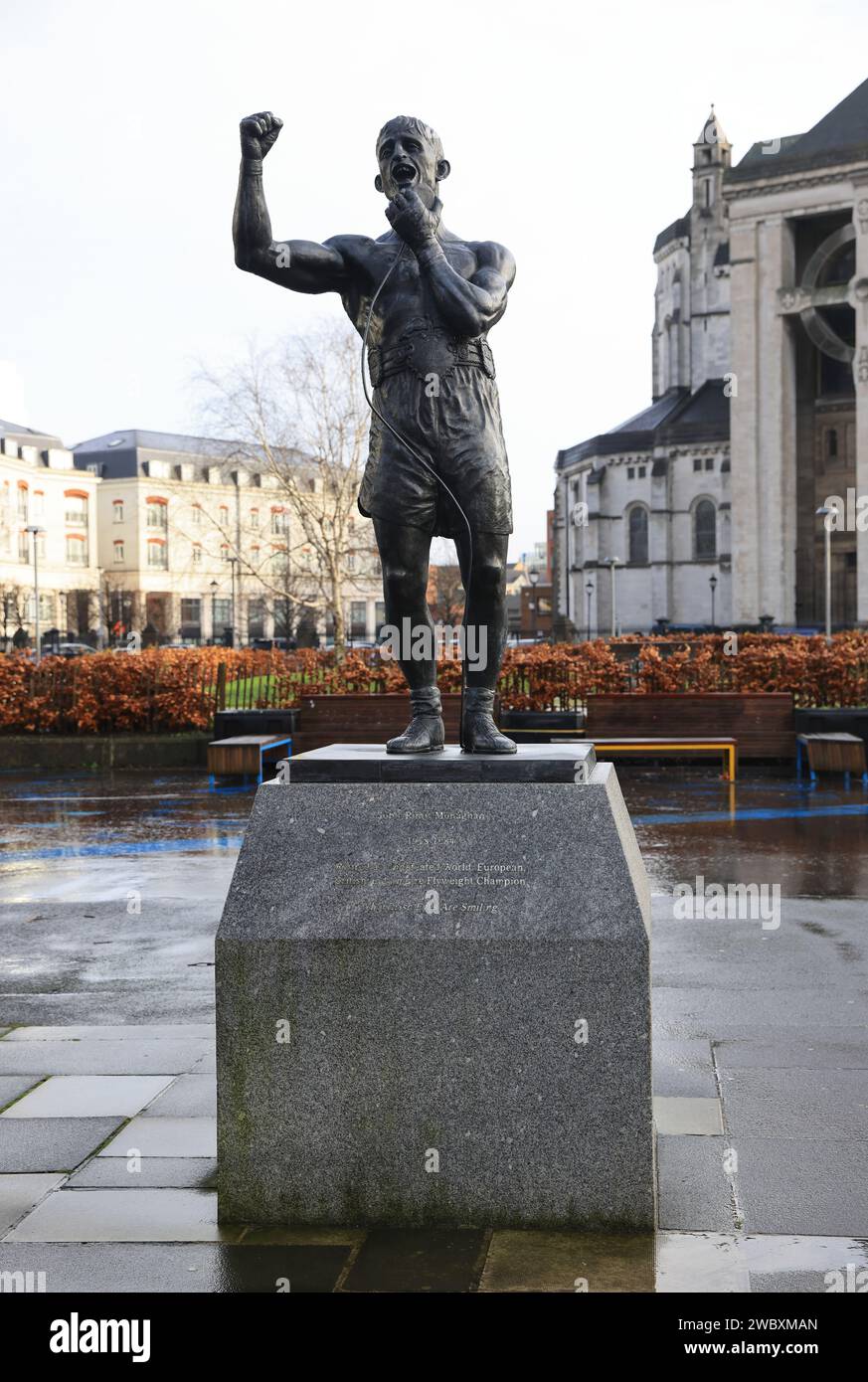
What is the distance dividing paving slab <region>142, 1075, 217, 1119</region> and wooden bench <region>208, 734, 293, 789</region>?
1141 centimetres

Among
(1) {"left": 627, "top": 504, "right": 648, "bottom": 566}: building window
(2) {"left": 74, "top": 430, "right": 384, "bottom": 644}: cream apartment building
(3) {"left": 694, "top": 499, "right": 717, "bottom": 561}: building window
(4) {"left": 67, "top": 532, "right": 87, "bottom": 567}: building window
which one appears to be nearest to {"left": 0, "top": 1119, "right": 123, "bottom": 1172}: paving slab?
(3) {"left": 694, "top": 499, "right": 717, "bottom": 561}: building window

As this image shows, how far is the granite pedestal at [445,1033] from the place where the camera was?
4137 millimetres

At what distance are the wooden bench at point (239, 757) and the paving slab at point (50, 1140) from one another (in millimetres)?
11824

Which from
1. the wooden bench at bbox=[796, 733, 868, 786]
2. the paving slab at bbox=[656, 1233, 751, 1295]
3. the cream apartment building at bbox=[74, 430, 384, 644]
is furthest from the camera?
the cream apartment building at bbox=[74, 430, 384, 644]

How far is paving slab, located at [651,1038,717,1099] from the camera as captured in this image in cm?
534

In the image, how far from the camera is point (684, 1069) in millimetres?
5617

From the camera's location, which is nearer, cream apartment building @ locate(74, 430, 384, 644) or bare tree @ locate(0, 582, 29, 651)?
bare tree @ locate(0, 582, 29, 651)

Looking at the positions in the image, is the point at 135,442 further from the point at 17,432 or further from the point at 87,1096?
the point at 87,1096

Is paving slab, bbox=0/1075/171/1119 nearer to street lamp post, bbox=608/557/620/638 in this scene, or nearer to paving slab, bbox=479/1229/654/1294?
paving slab, bbox=479/1229/654/1294

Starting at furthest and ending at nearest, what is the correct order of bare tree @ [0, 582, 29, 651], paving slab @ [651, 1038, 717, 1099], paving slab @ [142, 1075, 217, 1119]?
bare tree @ [0, 582, 29, 651] < paving slab @ [651, 1038, 717, 1099] < paving slab @ [142, 1075, 217, 1119]

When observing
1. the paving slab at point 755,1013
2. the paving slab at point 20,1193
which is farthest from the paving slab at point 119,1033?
the paving slab at point 755,1013

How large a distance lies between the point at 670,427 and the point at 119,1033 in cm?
7842

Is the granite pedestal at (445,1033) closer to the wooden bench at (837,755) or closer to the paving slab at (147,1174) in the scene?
the paving slab at (147,1174)

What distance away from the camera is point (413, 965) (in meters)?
4.21
